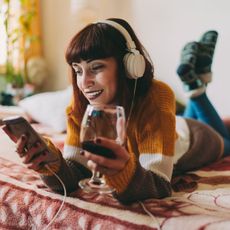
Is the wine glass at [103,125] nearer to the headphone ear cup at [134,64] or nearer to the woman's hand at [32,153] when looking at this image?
the woman's hand at [32,153]

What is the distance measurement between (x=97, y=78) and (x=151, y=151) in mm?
207

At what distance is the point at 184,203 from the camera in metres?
0.93

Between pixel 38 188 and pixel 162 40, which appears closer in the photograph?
pixel 38 188

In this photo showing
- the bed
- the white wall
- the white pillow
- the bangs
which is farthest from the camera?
the white wall

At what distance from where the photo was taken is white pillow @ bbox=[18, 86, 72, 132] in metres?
1.95

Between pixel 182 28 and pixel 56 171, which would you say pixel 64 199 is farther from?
pixel 182 28

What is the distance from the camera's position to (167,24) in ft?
8.13

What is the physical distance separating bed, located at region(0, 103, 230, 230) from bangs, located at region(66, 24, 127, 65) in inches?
12.3

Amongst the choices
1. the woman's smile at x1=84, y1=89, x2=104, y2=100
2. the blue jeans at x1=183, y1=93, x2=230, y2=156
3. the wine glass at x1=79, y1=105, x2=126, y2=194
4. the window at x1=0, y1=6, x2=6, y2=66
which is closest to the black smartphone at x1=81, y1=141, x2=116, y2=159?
the wine glass at x1=79, y1=105, x2=126, y2=194

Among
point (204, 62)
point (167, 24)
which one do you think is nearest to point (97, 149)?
point (204, 62)

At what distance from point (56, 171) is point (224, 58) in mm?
1557

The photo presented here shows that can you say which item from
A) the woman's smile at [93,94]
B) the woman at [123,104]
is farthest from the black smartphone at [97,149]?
the woman's smile at [93,94]

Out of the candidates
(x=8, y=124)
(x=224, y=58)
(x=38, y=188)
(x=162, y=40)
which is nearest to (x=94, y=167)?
(x=8, y=124)

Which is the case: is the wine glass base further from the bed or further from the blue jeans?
the blue jeans
